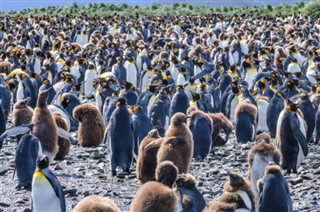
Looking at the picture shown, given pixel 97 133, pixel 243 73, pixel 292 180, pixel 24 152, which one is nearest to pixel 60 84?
pixel 97 133

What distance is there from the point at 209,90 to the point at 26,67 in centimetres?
457

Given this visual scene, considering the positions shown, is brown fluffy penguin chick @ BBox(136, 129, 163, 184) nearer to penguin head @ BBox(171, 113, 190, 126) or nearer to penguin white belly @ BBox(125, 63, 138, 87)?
penguin head @ BBox(171, 113, 190, 126)

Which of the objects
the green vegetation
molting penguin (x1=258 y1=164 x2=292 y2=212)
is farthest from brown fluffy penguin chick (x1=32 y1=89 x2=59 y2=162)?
the green vegetation

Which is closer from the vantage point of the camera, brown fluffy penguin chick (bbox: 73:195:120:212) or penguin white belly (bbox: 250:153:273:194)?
brown fluffy penguin chick (bbox: 73:195:120:212)

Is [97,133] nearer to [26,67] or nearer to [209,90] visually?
[209,90]

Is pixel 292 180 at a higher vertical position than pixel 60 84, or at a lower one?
lower

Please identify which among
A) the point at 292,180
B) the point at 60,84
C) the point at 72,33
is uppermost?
the point at 72,33

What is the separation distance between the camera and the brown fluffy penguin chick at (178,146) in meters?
6.38

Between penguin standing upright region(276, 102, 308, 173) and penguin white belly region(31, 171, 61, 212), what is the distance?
297 cm

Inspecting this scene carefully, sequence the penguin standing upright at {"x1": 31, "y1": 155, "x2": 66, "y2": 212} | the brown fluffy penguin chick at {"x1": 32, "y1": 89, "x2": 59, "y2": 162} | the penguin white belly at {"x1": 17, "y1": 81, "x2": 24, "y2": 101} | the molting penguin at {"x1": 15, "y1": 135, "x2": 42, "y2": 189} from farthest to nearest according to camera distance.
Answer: the penguin white belly at {"x1": 17, "y1": 81, "x2": 24, "y2": 101}, the brown fluffy penguin chick at {"x1": 32, "y1": 89, "x2": 59, "y2": 162}, the molting penguin at {"x1": 15, "y1": 135, "x2": 42, "y2": 189}, the penguin standing upright at {"x1": 31, "y1": 155, "x2": 66, "y2": 212}

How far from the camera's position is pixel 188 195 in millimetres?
4965

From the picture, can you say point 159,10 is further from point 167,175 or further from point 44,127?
point 167,175

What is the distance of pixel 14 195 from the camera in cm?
664

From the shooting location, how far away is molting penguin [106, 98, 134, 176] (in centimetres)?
736
